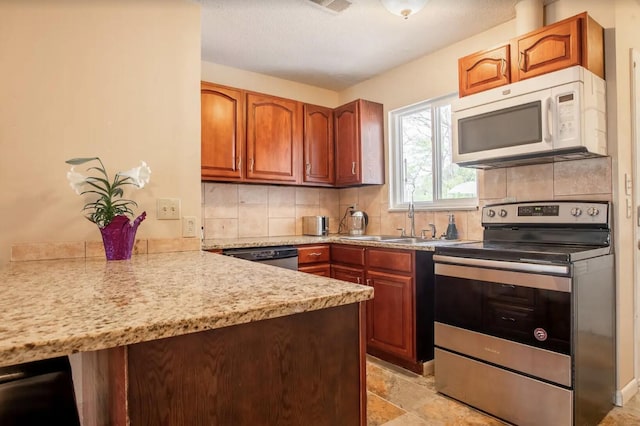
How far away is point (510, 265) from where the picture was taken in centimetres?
184

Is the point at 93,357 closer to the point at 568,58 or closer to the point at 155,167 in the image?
the point at 155,167

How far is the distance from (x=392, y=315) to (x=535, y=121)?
1490 mm

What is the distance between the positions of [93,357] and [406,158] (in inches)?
115

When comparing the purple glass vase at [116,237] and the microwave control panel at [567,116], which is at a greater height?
the microwave control panel at [567,116]

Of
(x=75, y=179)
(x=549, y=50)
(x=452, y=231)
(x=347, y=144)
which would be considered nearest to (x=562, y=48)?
(x=549, y=50)

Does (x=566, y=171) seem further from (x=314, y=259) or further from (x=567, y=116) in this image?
(x=314, y=259)

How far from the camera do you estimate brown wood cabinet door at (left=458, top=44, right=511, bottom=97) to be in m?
2.23

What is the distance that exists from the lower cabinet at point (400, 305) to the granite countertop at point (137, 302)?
1.50 m

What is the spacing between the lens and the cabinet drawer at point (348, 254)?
2.85 m

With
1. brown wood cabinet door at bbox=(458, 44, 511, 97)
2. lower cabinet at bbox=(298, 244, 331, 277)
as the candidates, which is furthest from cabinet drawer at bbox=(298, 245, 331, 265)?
brown wood cabinet door at bbox=(458, 44, 511, 97)

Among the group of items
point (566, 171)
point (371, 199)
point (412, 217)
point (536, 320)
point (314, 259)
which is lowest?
point (536, 320)

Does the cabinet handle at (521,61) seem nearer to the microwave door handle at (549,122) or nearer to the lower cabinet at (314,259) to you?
the microwave door handle at (549,122)

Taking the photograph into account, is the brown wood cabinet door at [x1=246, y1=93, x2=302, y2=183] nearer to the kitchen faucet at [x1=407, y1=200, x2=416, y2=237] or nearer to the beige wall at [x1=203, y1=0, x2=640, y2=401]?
the beige wall at [x1=203, y1=0, x2=640, y2=401]

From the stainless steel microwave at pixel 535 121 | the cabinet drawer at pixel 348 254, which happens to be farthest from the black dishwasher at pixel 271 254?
the stainless steel microwave at pixel 535 121
